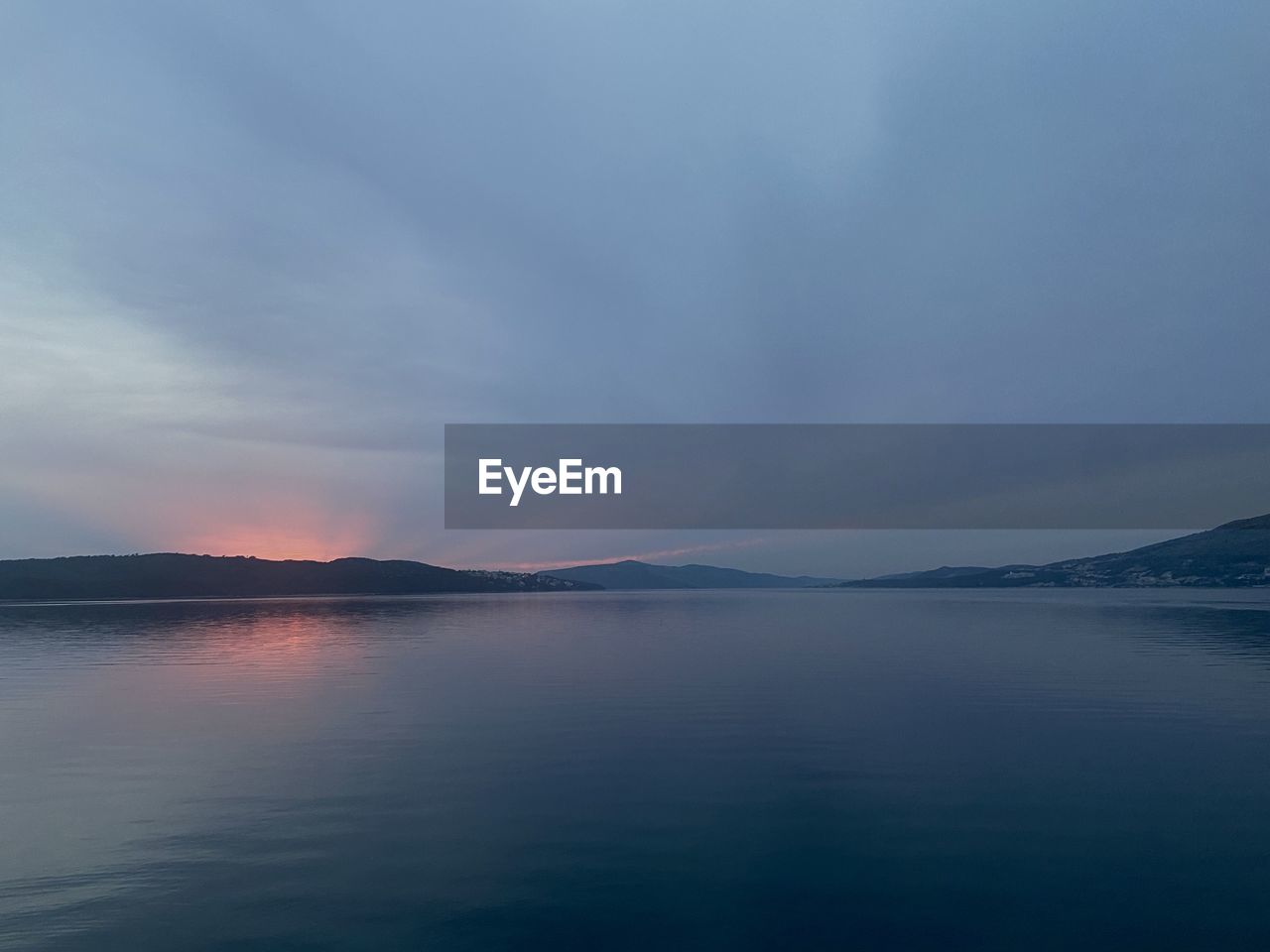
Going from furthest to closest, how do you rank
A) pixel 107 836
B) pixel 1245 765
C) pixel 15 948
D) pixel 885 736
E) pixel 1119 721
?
pixel 1119 721, pixel 885 736, pixel 1245 765, pixel 107 836, pixel 15 948

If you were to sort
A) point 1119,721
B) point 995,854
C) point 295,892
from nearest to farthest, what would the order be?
point 295,892 → point 995,854 → point 1119,721

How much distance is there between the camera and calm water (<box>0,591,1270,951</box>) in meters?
13.8

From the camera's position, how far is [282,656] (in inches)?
2282

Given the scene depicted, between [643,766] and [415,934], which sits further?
[643,766]

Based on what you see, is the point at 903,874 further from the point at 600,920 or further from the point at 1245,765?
the point at 1245,765

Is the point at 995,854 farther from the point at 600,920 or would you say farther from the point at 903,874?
the point at 600,920

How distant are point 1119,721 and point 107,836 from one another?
33.2 meters

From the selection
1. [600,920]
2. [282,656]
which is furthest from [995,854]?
[282,656]

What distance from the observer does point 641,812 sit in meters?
19.6

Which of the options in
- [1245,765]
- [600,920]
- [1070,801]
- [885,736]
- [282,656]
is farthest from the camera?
[282,656]

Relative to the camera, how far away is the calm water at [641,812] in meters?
13.8

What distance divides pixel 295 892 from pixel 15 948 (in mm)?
4229

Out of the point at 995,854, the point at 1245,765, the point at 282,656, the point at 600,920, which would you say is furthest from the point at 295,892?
the point at 282,656

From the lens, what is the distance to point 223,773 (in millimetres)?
24109
